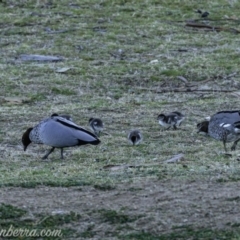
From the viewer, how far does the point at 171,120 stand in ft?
44.1

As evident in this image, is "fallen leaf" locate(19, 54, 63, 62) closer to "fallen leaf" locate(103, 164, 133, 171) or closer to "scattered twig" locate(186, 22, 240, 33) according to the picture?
"scattered twig" locate(186, 22, 240, 33)

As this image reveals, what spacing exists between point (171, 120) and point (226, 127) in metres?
1.78

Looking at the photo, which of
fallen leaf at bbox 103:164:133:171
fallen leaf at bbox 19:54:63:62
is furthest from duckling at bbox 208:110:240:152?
fallen leaf at bbox 19:54:63:62

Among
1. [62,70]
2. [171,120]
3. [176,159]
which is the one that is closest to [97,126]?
[171,120]

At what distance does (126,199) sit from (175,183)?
0.71m

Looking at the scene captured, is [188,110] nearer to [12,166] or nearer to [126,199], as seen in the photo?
[12,166]

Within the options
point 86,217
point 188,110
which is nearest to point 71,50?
point 188,110

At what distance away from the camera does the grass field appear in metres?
8.22

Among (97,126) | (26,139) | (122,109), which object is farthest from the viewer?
(122,109)

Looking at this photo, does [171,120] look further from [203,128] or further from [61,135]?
[61,135]

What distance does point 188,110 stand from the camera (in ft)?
50.4

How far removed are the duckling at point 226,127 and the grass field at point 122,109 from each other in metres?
0.21

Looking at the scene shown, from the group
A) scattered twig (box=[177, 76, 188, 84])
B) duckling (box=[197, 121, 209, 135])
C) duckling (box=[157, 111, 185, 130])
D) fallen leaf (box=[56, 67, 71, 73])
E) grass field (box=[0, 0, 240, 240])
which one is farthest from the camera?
fallen leaf (box=[56, 67, 71, 73])

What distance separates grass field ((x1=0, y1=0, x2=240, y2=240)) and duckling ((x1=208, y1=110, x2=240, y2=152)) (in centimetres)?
21
